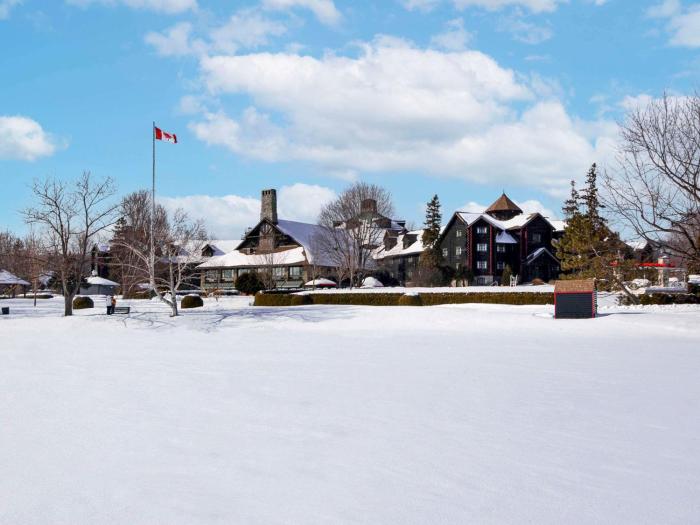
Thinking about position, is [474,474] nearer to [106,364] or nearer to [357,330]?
[106,364]

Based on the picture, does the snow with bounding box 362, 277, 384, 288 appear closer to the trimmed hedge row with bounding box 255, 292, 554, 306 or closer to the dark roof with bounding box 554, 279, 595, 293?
the trimmed hedge row with bounding box 255, 292, 554, 306

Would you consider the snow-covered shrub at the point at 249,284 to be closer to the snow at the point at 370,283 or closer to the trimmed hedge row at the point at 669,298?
the snow at the point at 370,283

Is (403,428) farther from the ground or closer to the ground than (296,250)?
closer to the ground

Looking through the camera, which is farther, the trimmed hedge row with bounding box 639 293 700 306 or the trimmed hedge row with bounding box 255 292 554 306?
the trimmed hedge row with bounding box 255 292 554 306

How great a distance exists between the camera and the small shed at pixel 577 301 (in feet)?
92.1

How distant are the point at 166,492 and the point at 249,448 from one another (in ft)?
5.22

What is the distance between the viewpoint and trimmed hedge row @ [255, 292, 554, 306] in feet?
118

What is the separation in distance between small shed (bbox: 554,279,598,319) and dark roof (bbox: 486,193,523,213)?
4642cm

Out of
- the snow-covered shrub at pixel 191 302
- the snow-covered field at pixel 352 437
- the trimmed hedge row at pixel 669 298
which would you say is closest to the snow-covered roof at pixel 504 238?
the trimmed hedge row at pixel 669 298

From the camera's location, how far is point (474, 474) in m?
6.45

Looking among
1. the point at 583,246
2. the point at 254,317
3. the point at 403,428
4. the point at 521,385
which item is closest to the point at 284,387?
the point at 403,428

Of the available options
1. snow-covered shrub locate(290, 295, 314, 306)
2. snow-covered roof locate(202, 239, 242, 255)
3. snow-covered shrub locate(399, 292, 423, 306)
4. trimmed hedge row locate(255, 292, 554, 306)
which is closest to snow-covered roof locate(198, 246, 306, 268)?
snow-covered roof locate(202, 239, 242, 255)

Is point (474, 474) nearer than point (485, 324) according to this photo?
Yes

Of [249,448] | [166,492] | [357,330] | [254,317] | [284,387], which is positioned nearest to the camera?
[166,492]
